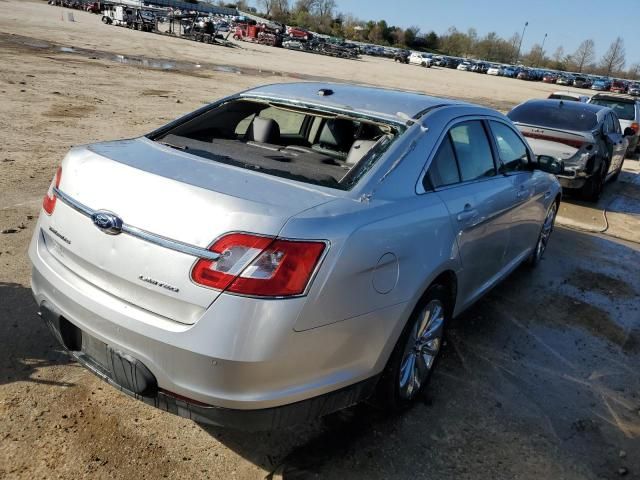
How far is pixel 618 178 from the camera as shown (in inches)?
489

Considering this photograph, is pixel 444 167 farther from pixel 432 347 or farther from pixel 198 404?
pixel 198 404

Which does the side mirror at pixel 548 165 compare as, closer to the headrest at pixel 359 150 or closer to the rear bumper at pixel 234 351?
the headrest at pixel 359 150

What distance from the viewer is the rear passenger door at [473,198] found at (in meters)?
3.25

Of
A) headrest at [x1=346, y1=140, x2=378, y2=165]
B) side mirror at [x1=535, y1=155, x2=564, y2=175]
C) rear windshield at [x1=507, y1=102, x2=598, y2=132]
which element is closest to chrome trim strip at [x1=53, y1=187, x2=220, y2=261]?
headrest at [x1=346, y1=140, x2=378, y2=165]

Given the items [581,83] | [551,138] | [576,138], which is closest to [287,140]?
[551,138]

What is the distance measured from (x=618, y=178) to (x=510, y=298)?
357 inches

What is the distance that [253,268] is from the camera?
2.12m

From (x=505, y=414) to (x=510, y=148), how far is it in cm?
222


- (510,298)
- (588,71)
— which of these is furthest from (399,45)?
(510,298)

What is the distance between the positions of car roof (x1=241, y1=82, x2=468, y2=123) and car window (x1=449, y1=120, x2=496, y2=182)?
0.68ft

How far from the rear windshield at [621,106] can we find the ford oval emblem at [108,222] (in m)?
15.0

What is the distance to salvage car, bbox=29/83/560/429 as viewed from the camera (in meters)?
2.14

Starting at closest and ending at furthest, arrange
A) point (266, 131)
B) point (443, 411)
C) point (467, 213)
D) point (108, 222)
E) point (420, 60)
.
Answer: point (108, 222) → point (443, 411) → point (467, 213) → point (266, 131) → point (420, 60)

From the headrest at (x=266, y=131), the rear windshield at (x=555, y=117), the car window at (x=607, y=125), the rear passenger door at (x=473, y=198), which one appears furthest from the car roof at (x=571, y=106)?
the headrest at (x=266, y=131)
